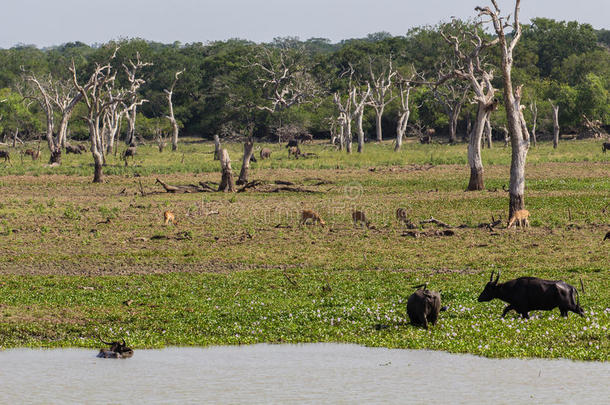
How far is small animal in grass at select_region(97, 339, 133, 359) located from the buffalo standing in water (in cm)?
471

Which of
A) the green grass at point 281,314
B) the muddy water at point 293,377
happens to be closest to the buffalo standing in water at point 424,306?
the green grass at point 281,314

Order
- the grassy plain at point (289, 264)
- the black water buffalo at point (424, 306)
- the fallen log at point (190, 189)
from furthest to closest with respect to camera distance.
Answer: the fallen log at point (190, 189) < the grassy plain at point (289, 264) < the black water buffalo at point (424, 306)

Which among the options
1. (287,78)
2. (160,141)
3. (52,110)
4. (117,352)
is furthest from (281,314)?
(287,78)

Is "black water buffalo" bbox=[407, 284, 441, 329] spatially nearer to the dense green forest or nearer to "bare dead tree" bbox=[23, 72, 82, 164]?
"bare dead tree" bbox=[23, 72, 82, 164]

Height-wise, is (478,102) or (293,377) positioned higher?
(478,102)

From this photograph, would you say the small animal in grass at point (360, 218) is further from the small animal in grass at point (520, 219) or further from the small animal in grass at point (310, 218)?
the small animal in grass at point (520, 219)

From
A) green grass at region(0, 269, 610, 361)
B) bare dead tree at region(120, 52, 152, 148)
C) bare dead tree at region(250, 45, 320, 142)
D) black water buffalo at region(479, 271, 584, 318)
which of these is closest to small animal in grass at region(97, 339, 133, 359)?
green grass at region(0, 269, 610, 361)

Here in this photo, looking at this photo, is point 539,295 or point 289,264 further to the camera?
point 289,264

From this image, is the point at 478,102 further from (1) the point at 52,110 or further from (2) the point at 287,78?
(2) the point at 287,78

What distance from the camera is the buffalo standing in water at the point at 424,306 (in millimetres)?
14302

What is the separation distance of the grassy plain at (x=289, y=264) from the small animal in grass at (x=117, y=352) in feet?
2.26

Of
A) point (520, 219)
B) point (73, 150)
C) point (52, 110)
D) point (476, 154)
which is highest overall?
point (52, 110)

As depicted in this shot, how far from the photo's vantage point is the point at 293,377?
12.7 meters

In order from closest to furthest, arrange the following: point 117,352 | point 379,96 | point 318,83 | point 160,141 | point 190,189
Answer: point 117,352, point 190,189, point 160,141, point 379,96, point 318,83
